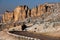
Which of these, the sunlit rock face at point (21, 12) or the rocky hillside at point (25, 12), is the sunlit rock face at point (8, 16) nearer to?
the rocky hillside at point (25, 12)

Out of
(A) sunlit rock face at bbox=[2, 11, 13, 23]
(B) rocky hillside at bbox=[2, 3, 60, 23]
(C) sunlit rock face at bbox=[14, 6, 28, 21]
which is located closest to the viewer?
(B) rocky hillside at bbox=[2, 3, 60, 23]

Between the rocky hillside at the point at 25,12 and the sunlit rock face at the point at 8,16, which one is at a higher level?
the rocky hillside at the point at 25,12

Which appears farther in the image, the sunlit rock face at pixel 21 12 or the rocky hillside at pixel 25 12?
the sunlit rock face at pixel 21 12

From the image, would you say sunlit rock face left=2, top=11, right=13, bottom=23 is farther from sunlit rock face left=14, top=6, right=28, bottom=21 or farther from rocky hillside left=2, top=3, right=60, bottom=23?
sunlit rock face left=14, top=6, right=28, bottom=21

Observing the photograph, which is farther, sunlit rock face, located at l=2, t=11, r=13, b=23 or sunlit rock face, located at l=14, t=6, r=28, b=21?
sunlit rock face, located at l=2, t=11, r=13, b=23

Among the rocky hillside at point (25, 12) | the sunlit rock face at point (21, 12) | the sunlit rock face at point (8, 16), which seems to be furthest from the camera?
the sunlit rock face at point (8, 16)

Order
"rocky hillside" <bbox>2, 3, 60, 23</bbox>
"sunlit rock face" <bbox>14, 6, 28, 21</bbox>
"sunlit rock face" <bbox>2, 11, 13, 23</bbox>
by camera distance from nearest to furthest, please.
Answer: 1. "rocky hillside" <bbox>2, 3, 60, 23</bbox>
2. "sunlit rock face" <bbox>14, 6, 28, 21</bbox>
3. "sunlit rock face" <bbox>2, 11, 13, 23</bbox>

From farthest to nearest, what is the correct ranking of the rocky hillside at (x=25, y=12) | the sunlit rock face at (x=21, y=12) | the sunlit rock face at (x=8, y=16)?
the sunlit rock face at (x=8, y=16)
the sunlit rock face at (x=21, y=12)
the rocky hillside at (x=25, y=12)

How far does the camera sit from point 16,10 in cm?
17612

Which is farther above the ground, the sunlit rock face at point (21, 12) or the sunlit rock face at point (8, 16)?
the sunlit rock face at point (21, 12)

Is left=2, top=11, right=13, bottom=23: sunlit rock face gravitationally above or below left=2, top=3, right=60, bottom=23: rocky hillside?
below

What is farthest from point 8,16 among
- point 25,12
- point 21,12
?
point 25,12

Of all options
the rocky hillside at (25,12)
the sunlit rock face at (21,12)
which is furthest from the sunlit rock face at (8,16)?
the sunlit rock face at (21,12)

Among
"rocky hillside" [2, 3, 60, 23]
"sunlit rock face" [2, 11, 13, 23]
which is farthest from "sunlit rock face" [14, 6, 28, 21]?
"sunlit rock face" [2, 11, 13, 23]
